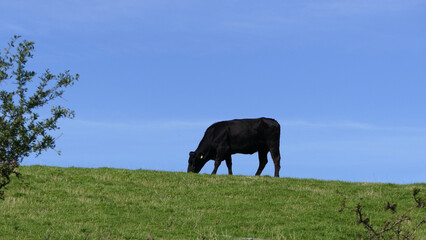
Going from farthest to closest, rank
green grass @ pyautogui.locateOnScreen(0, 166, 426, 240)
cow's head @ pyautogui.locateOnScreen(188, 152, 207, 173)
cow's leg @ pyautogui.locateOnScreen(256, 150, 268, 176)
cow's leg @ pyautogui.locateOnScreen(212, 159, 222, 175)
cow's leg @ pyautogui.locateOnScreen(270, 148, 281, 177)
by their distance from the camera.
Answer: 1. cow's head @ pyautogui.locateOnScreen(188, 152, 207, 173)
2. cow's leg @ pyautogui.locateOnScreen(256, 150, 268, 176)
3. cow's leg @ pyautogui.locateOnScreen(212, 159, 222, 175)
4. cow's leg @ pyautogui.locateOnScreen(270, 148, 281, 177)
5. green grass @ pyautogui.locateOnScreen(0, 166, 426, 240)

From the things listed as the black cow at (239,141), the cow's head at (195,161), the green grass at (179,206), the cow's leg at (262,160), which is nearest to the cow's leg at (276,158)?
the black cow at (239,141)

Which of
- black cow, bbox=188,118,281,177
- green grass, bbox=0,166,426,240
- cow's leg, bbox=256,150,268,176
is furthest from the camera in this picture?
cow's leg, bbox=256,150,268,176

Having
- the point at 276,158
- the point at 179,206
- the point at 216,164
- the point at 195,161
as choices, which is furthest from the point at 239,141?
the point at 179,206

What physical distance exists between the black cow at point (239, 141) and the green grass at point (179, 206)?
4.47m

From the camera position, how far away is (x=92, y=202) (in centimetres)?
1692

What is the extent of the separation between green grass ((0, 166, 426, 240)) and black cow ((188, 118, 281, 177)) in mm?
4471

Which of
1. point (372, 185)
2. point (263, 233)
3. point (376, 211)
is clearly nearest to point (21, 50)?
point (263, 233)

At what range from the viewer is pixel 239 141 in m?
27.0

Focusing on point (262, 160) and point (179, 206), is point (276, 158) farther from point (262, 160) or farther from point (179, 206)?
point (179, 206)

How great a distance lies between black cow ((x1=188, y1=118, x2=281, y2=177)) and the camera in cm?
2695

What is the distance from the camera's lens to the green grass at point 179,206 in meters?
13.6

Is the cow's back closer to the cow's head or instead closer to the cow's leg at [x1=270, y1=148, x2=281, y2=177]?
the cow's leg at [x1=270, y1=148, x2=281, y2=177]

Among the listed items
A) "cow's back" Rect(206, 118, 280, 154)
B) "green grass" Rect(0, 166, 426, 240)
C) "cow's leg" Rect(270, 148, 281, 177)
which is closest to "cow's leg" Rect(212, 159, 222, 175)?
"cow's back" Rect(206, 118, 280, 154)

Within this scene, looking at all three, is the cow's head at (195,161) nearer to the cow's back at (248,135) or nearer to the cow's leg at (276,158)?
the cow's back at (248,135)
